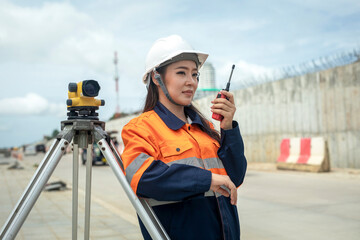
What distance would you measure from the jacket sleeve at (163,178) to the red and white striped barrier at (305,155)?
1066cm

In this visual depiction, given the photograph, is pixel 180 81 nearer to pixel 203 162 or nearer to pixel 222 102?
pixel 222 102

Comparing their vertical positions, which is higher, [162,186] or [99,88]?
[99,88]

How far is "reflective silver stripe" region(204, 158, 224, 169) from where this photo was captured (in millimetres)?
1857

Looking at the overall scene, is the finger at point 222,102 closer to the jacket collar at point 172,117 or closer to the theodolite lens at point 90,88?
the jacket collar at point 172,117

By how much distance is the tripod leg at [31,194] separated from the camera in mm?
1795

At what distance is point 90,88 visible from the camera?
7.61ft

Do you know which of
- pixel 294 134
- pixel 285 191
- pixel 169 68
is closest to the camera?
pixel 169 68

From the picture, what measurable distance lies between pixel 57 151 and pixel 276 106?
14.5 meters

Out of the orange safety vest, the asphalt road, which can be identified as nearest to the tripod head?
the orange safety vest

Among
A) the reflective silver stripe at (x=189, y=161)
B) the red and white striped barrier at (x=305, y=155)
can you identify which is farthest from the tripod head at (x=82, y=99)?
the red and white striped barrier at (x=305, y=155)

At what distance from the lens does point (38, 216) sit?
6055mm

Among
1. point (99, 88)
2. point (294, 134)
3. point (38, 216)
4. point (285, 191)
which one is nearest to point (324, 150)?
point (294, 134)

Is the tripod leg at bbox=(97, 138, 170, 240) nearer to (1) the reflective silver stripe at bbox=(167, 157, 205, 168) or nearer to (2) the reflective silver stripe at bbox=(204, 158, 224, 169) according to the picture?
(1) the reflective silver stripe at bbox=(167, 157, 205, 168)

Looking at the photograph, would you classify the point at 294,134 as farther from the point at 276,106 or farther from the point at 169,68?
the point at 169,68
